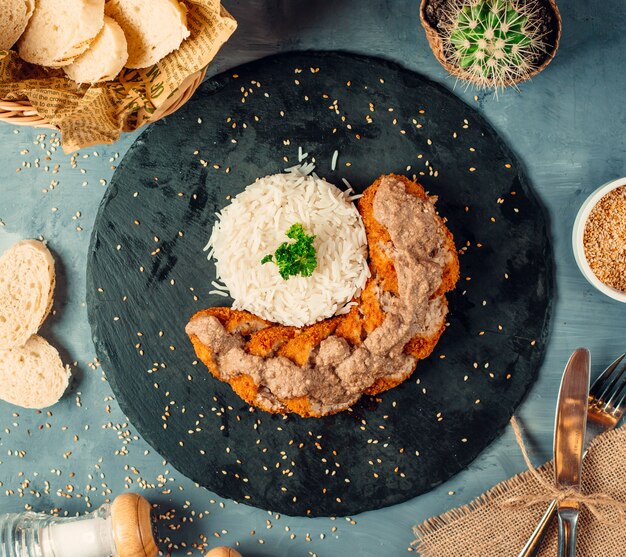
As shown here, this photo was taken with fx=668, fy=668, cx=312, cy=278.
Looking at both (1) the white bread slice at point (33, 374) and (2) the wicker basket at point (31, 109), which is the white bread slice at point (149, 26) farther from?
(1) the white bread slice at point (33, 374)

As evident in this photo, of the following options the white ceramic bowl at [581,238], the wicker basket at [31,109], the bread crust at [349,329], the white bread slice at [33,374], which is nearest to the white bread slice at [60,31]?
the wicker basket at [31,109]

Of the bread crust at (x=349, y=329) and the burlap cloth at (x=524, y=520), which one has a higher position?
the bread crust at (x=349, y=329)

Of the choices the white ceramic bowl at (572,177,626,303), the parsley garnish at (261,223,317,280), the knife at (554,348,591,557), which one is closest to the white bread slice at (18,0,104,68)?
the parsley garnish at (261,223,317,280)

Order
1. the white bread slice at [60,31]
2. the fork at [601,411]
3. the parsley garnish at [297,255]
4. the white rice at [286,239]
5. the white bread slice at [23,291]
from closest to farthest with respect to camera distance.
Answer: the white bread slice at [60,31]
the parsley garnish at [297,255]
the white rice at [286,239]
the fork at [601,411]
the white bread slice at [23,291]

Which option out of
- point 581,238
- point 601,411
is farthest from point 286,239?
point 601,411

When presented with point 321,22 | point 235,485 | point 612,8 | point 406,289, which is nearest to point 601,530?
point 406,289

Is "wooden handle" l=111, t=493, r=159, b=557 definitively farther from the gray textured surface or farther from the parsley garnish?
the parsley garnish
